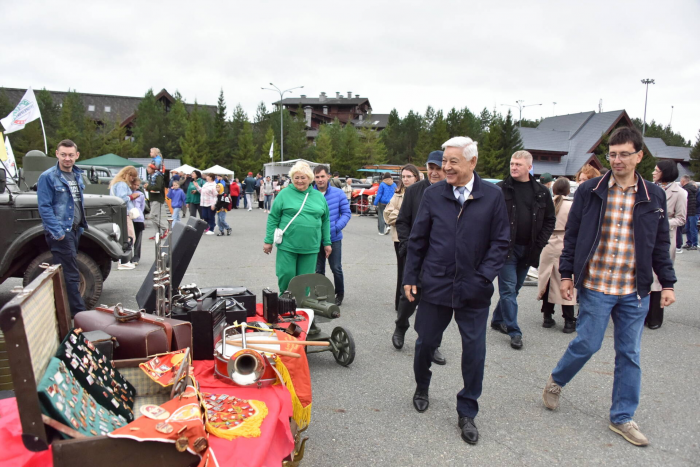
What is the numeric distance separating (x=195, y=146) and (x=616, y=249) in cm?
5233

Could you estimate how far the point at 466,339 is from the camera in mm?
3246

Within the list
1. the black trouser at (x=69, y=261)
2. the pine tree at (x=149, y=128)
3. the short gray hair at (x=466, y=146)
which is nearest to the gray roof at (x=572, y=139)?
the pine tree at (x=149, y=128)

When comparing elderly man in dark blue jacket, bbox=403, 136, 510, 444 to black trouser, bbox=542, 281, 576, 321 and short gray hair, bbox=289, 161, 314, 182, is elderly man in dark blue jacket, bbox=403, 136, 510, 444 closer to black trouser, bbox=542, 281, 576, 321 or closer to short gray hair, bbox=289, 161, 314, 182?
short gray hair, bbox=289, 161, 314, 182

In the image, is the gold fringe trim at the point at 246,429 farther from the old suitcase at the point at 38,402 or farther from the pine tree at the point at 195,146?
the pine tree at the point at 195,146

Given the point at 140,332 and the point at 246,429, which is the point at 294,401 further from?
the point at 140,332

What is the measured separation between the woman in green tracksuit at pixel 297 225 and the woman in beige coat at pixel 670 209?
3.79 m

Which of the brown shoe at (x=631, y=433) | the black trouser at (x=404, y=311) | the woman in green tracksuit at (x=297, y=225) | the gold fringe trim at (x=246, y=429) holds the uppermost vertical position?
the woman in green tracksuit at (x=297, y=225)

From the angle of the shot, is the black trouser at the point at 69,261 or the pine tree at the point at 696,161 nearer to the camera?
the black trouser at the point at 69,261

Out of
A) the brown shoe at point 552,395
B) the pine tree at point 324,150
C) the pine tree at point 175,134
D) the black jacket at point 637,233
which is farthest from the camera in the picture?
the pine tree at point 175,134

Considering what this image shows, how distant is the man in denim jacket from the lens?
4.95 metres

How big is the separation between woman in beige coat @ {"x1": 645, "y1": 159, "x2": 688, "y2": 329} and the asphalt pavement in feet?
0.62

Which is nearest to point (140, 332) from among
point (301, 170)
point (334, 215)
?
point (301, 170)

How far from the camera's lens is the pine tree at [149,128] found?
174 ft

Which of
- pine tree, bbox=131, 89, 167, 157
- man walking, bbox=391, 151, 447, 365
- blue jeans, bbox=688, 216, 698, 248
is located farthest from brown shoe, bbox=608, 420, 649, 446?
pine tree, bbox=131, 89, 167, 157
